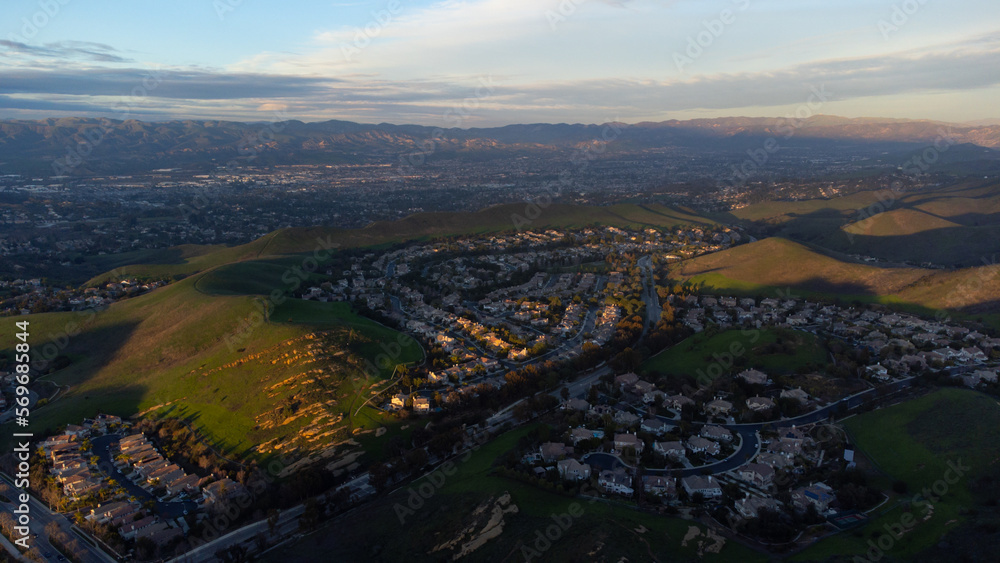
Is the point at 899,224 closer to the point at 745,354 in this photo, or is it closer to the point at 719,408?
the point at 745,354

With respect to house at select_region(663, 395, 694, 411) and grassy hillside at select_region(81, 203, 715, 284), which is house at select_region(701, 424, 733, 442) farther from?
grassy hillside at select_region(81, 203, 715, 284)

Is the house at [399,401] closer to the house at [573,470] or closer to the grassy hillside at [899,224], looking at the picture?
the house at [573,470]

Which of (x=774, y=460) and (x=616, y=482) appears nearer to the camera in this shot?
(x=616, y=482)

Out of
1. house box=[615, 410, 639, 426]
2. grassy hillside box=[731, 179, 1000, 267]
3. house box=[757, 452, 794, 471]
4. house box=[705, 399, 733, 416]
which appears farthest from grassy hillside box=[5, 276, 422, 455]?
grassy hillside box=[731, 179, 1000, 267]

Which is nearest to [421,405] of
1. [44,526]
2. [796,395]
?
[44,526]

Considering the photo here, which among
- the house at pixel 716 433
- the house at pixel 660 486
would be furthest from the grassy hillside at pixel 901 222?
the house at pixel 660 486

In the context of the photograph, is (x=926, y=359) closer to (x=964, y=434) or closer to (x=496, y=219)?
(x=964, y=434)
